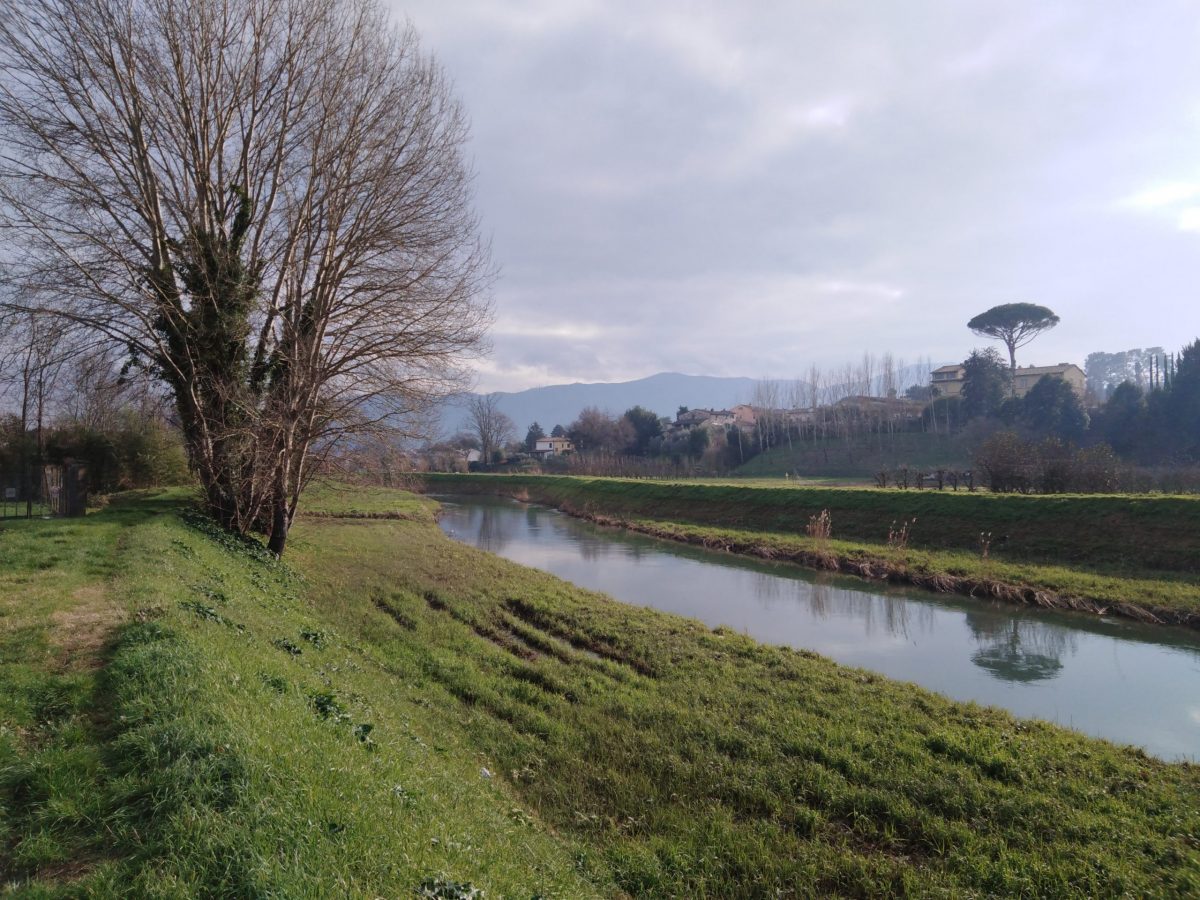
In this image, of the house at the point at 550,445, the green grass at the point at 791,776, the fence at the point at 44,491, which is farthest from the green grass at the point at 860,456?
the fence at the point at 44,491

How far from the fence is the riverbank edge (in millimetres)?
9103

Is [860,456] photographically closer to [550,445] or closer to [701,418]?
[701,418]

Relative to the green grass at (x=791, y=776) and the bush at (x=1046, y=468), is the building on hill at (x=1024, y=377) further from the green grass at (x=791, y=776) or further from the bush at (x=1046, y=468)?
the green grass at (x=791, y=776)

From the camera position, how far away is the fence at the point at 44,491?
57.9 ft

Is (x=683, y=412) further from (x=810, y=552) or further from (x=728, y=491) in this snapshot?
(x=810, y=552)

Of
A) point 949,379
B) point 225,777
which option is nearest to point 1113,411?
point 949,379

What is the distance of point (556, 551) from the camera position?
25812 mm

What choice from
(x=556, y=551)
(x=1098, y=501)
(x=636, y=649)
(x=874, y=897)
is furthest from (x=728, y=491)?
(x=874, y=897)

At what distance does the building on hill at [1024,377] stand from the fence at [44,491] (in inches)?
2313

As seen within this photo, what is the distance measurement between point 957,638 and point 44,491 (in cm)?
2736

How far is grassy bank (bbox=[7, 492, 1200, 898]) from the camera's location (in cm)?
334

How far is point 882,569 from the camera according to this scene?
19312mm

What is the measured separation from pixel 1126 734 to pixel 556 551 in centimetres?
1954

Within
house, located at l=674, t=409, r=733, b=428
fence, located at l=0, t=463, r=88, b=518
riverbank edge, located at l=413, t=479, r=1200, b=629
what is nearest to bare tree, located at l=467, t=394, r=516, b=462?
house, located at l=674, t=409, r=733, b=428
